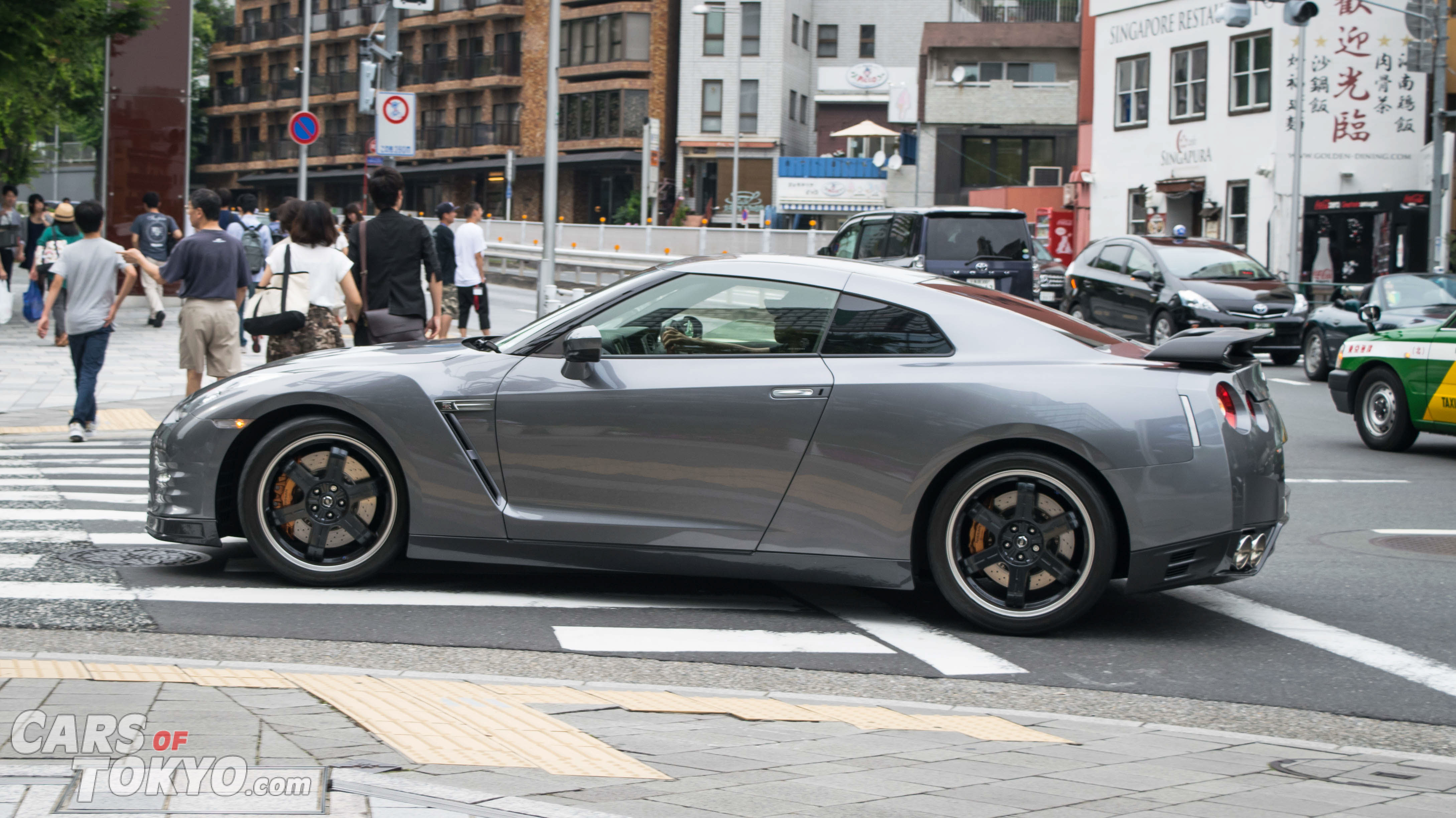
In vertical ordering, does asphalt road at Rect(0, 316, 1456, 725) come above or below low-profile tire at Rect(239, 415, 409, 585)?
below

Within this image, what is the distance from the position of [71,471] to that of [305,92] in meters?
40.7

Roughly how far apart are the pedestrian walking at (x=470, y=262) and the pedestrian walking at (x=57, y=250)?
4193 mm

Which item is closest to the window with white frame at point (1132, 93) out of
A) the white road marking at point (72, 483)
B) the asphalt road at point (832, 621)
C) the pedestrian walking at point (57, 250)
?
the pedestrian walking at point (57, 250)

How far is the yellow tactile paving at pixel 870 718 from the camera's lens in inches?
171

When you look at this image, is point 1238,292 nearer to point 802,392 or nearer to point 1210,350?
point 1210,350

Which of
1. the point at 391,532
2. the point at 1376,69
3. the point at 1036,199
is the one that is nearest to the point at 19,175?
the point at 1036,199

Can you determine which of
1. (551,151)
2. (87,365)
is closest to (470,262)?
(551,151)

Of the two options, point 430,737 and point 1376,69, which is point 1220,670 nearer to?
point 430,737

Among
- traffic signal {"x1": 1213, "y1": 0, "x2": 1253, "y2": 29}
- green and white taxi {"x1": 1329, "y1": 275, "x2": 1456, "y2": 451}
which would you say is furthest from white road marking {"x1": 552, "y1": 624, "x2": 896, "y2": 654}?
traffic signal {"x1": 1213, "y1": 0, "x2": 1253, "y2": 29}

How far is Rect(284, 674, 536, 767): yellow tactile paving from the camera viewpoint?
3.82 meters

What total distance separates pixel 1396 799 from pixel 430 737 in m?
2.52

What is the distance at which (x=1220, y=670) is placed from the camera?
539cm

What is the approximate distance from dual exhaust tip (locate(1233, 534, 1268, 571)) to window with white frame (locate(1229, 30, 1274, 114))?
32.0 m

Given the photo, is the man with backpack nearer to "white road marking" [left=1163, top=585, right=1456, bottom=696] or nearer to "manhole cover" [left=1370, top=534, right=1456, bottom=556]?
"manhole cover" [left=1370, top=534, right=1456, bottom=556]
